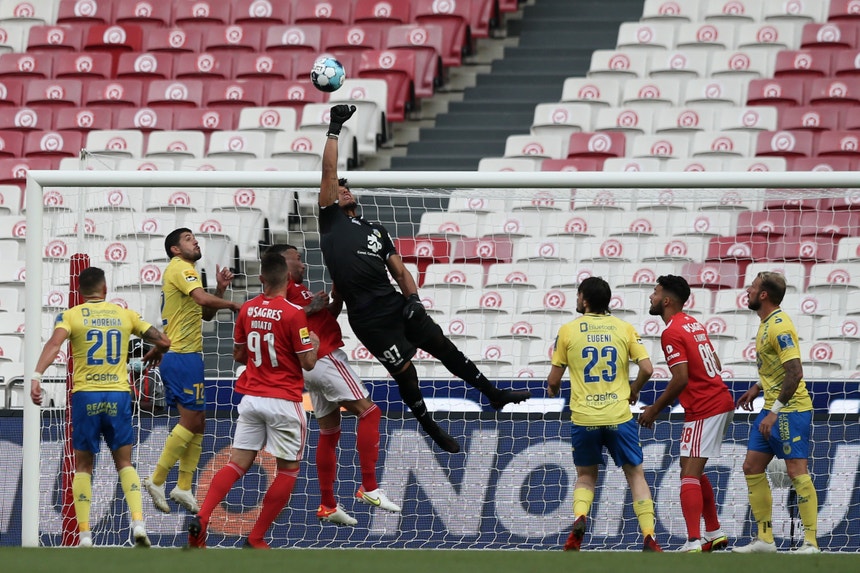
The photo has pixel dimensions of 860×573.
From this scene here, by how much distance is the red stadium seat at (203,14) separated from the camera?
1766 cm

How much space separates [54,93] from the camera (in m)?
16.7

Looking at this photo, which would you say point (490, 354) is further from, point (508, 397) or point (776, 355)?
point (776, 355)

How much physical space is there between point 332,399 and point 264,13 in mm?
9642

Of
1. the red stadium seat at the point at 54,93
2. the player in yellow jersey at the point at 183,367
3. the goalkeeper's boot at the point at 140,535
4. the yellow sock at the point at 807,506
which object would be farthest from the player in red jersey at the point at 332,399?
the red stadium seat at the point at 54,93

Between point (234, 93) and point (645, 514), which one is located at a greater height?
point (234, 93)

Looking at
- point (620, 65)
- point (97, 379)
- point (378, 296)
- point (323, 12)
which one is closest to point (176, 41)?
point (323, 12)

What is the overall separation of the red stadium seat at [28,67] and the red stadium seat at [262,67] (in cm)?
256

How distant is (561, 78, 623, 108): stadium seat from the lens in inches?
589

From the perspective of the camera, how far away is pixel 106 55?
17.1m

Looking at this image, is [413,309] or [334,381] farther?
[334,381]

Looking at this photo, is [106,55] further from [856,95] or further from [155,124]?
[856,95]

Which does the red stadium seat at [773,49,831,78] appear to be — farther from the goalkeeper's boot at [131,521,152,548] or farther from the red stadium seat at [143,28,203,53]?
the goalkeeper's boot at [131,521,152,548]

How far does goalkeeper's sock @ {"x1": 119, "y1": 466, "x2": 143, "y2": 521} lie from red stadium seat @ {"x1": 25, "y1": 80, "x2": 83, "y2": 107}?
29.7ft

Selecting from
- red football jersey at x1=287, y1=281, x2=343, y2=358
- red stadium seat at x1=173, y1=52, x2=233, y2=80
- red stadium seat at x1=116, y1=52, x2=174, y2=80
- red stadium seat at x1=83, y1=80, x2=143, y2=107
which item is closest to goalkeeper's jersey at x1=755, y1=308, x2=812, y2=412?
red football jersey at x1=287, y1=281, x2=343, y2=358
